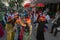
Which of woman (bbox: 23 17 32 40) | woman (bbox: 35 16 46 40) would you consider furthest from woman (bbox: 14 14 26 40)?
woman (bbox: 35 16 46 40)

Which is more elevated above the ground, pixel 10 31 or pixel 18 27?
pixel 18 27

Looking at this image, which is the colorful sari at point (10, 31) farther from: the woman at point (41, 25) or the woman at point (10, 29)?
the woman at point (41, 25)

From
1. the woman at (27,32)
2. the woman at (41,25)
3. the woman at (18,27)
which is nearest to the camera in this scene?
the woman at (27,32)

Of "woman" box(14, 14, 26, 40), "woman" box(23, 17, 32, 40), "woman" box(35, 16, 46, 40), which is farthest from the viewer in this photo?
"woman" box(35, 16, 46, 40)

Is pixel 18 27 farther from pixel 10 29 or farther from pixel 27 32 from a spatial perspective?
pixel 27 32

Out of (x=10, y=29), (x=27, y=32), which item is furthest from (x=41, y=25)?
(x=10, y=29)

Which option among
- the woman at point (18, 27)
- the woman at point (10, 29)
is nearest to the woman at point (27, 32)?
the woman at point (18, 27)

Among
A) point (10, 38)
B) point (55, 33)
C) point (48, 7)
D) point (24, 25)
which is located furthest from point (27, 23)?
point (48, 7)

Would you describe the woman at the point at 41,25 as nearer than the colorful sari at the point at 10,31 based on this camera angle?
No

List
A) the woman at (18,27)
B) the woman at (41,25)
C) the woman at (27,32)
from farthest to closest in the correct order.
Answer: the woman at (41,25) < the woman at (18,27) < the woman at (27,32)

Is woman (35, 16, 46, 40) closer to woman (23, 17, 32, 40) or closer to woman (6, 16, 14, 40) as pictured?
woman (23, 17, 32, 40)

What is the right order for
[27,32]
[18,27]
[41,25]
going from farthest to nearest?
[41,25] → [18,27] → [27,32]

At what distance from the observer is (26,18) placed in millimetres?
13336

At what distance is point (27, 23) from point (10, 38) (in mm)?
1109
